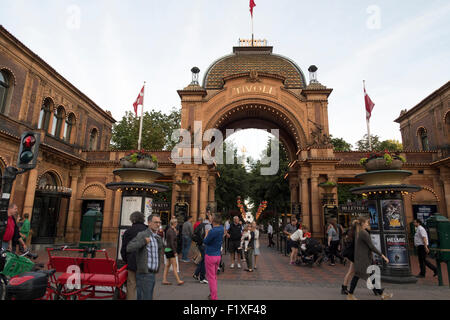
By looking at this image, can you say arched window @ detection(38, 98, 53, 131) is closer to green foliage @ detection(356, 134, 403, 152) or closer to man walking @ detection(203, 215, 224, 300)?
man walking @ detection(203, 215, 224, 300)

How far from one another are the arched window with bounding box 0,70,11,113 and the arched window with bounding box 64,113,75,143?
572 centimetres

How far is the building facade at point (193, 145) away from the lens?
17750mm

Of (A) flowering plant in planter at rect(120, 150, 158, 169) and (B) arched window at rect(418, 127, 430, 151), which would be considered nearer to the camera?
(A) flowering plant in planter at rect(120, 150, 158, 169)

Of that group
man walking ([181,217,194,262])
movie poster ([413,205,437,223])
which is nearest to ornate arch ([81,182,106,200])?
man walking ([181,217,194,262])

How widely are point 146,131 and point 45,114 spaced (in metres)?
13.9

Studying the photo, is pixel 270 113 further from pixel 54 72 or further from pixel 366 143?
pixel 366 143

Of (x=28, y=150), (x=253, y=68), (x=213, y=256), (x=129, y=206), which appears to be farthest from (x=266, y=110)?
(x=28, y=150)

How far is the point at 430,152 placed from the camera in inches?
786

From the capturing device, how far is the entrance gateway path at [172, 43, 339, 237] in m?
19.6

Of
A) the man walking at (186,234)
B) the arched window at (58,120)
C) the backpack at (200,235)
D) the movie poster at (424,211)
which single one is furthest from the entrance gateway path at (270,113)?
the backpack at (200,235)

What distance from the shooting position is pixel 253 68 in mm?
24406

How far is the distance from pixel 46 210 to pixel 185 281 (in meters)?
16.3

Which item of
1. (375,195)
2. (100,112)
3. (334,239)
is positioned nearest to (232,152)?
(100,112)
